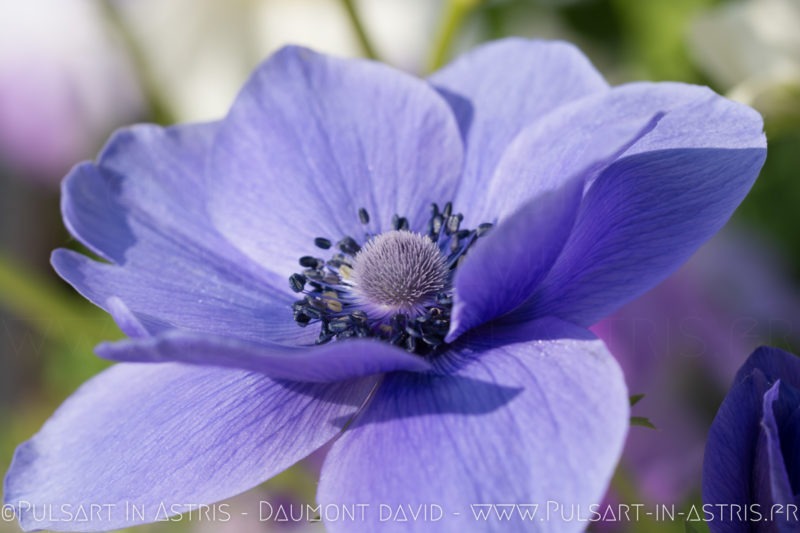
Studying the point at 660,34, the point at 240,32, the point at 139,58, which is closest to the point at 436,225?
the point at 139,58

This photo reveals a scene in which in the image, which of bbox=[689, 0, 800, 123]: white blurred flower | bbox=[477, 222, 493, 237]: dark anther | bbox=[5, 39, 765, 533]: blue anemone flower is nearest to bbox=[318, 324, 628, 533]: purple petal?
bbox=[5, 39, 765, 533]: blue anemone flower

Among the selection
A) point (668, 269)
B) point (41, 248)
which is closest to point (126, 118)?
point (41, 248)

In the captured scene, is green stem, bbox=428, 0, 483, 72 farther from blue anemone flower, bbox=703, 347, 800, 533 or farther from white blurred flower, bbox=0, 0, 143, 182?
white blurred flower, bbox=0, 0, 143, 182

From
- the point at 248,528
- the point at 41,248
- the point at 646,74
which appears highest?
the point at 646,74

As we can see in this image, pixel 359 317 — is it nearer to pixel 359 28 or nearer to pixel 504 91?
pixel 504 91

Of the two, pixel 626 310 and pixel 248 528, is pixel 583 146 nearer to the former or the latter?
pixel 626 310

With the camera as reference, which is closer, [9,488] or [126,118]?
[9,488]
